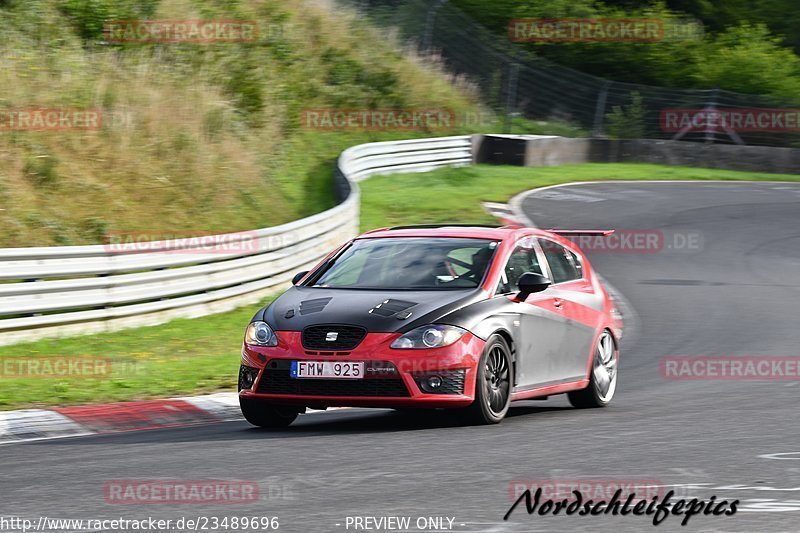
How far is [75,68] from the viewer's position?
25938mm

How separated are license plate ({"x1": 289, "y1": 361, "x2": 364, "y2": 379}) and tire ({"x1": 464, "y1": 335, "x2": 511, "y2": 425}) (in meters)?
0.83

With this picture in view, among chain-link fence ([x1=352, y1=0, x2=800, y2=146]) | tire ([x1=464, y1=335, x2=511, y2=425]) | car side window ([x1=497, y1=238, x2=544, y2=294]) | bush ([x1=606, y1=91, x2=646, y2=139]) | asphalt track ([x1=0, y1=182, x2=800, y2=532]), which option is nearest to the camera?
asphalt track ([x1=0, y1=182, x2=800, y2=532])

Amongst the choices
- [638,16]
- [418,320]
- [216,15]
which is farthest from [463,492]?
[638,16]

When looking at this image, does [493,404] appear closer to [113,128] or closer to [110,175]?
[110,175]

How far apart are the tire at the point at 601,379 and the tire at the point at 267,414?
266 centimetres

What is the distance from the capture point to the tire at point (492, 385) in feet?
28.6

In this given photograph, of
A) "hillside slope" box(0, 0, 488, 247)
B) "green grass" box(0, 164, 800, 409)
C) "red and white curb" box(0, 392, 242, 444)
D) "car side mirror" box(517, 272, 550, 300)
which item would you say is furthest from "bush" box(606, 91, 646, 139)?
"car side mirror" box(517, 272, 550, 300)

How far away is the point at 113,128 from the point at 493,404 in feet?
56.1

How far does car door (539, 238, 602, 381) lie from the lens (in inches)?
398

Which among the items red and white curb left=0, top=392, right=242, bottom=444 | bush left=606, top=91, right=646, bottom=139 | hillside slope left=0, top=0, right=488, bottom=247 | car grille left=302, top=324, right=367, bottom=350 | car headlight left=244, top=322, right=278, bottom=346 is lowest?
bush left=606, top=91, right=646, bottom=139

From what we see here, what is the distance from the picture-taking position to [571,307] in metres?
10.3

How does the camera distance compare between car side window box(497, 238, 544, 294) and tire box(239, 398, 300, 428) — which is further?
car side window box(497, 238, 544, 294)

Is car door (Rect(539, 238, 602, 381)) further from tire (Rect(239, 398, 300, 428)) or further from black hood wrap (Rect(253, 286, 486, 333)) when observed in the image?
tire (Rect(239, 398, 300, 428))

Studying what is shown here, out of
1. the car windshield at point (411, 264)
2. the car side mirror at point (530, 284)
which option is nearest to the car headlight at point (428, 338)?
the car windshield at point (411, 264)
